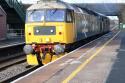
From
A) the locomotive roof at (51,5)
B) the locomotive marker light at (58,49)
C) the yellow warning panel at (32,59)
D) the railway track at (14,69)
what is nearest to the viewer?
the railway track at (14,69)

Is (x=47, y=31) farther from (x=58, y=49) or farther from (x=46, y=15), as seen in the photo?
(x=58, y=49)

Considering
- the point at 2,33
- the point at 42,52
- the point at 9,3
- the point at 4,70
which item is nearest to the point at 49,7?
the point at 42,52

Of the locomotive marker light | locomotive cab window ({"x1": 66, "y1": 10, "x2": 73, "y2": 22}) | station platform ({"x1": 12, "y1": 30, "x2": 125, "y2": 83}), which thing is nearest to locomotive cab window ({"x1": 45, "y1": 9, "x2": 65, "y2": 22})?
locomotive cab window ({"x1": 66, "y1": 10, "x2": 73, "y2": 22})

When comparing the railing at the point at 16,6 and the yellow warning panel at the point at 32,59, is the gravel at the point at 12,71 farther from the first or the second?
the railing at the point at 16,6

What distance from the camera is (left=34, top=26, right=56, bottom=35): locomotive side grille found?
19.2 metres

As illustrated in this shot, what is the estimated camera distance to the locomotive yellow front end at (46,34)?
62.3 feet

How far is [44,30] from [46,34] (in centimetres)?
22

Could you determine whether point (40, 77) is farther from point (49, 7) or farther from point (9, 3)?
point (9, 3)

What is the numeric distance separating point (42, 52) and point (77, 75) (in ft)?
23.1

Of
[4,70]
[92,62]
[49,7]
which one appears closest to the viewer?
[92,62]

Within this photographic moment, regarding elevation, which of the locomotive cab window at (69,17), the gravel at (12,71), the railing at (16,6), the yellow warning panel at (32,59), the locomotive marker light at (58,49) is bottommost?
the gravel at (12,71)

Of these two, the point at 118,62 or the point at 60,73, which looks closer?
the point at 60,73

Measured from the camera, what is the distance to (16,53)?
84.6 ft

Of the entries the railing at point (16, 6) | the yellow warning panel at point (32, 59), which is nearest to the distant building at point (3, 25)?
the railing at point (16, 6)
